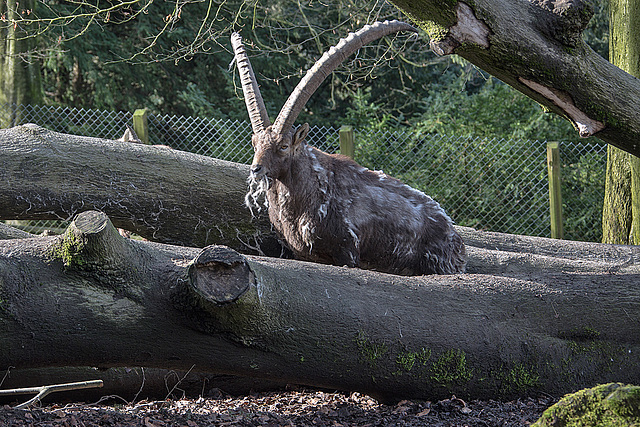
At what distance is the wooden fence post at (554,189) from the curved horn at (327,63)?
4.90 m

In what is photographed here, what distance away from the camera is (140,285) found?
319 centimetres

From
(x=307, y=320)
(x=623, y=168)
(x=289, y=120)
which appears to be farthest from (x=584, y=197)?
(x=307, y=320)

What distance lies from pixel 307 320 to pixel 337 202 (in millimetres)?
1720

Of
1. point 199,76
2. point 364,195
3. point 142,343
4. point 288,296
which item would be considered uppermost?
point 199,76

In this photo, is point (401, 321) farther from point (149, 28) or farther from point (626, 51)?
point (149, 28)

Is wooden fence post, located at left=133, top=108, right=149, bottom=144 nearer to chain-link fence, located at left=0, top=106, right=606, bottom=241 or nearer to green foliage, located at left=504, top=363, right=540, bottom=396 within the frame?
chain-link fence, located at left=0, top=106, right=606, bottom=241

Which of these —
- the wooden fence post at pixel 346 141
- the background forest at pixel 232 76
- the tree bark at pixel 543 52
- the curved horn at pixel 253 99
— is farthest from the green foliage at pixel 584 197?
the curved horn at pixel 253 99

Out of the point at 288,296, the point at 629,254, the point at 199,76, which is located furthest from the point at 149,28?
the point at 288,296

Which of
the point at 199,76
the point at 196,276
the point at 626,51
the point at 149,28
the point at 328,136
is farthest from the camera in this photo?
the point at 199,76

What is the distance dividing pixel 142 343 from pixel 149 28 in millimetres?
11768

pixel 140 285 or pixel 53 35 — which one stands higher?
pixel 53 35

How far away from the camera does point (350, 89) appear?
14.0 metres

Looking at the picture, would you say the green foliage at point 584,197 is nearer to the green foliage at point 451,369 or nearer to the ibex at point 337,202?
the ibex at point 337,202

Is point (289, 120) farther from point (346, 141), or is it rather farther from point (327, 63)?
point (346, 141)
